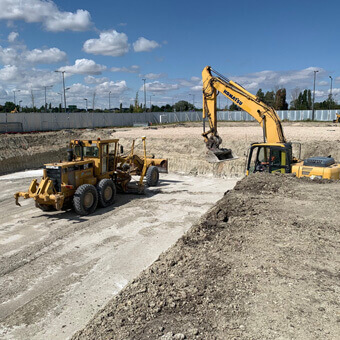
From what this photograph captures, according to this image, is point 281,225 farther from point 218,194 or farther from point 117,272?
point 218,194

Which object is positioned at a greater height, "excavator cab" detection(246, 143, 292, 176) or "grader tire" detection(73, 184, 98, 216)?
"excavator cab" detection(246, 143, 292, 176)

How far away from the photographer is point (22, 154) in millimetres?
22797

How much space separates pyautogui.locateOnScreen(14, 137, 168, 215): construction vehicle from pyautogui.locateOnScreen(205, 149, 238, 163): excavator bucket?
4.15 meters

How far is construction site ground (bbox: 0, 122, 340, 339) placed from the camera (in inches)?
148

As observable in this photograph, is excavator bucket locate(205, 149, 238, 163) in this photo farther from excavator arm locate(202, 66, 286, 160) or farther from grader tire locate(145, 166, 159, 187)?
grader tire locate(145, 166, 159, 187)

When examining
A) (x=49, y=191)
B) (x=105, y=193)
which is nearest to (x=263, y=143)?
(x=105, y=193)

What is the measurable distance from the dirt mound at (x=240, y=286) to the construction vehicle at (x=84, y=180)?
16.1ft

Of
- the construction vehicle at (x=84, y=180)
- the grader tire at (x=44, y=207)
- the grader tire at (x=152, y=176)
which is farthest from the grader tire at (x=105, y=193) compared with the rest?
the grader tire at (x=152, y=176)

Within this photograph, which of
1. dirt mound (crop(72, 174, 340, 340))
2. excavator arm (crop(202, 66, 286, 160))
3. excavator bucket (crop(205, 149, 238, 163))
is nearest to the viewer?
dirt mound (crop(72, 174, 340, 340))

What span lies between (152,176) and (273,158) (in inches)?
220

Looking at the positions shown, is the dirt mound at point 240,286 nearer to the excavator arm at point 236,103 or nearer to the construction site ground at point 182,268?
the construction site ground at point 182,268

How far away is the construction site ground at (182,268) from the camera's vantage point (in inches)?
148

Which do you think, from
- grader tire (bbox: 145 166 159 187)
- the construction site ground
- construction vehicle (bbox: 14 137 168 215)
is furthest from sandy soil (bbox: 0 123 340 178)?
the construction site ground

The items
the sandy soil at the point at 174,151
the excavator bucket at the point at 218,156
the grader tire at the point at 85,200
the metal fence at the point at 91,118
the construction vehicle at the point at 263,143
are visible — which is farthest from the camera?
the metal fence at the point at 91,118
